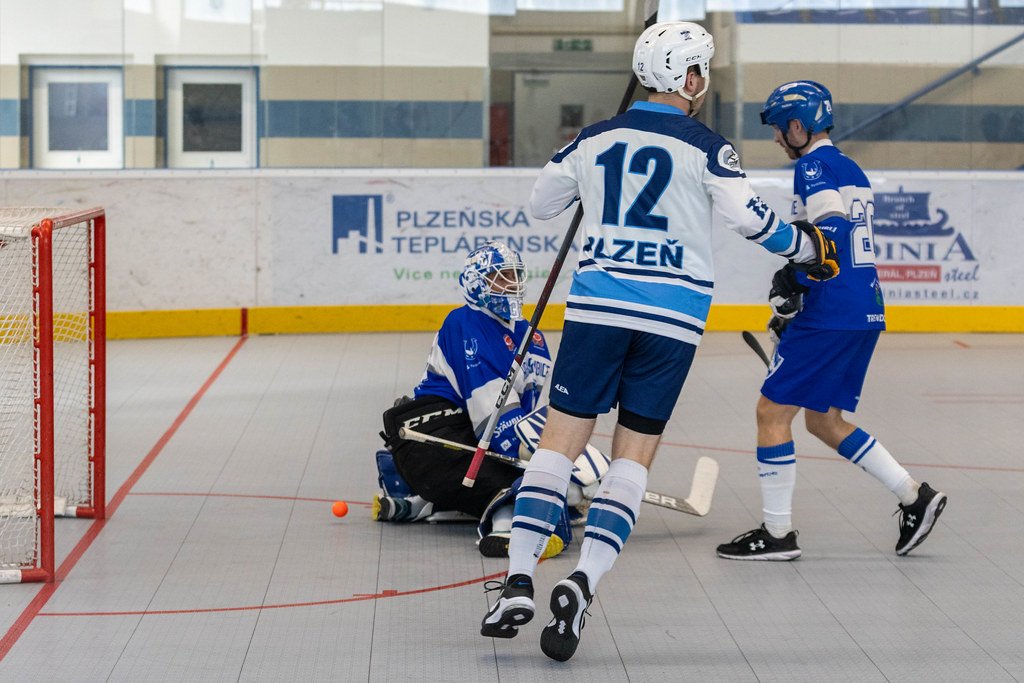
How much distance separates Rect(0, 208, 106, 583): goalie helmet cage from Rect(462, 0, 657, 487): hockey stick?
113 cm

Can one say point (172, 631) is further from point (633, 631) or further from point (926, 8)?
point (926, 8)

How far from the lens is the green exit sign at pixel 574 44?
9.52 m

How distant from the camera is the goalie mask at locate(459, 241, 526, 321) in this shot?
399 centimetres

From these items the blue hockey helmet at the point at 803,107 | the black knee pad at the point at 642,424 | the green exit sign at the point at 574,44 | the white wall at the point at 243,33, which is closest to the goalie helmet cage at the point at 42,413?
the black knee pad at the point at 642,424

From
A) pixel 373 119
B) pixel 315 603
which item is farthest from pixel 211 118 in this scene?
pixel 315 603

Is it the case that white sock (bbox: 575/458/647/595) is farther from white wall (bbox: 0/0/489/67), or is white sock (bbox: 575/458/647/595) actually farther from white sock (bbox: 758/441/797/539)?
white wall (bbox: 0/0/489/67)

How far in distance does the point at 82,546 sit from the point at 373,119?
5.54 m

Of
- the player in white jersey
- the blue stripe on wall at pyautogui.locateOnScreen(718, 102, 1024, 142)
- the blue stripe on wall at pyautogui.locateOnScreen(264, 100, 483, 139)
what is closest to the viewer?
the player in white jersey

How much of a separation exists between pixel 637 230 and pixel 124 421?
3554 millimetres

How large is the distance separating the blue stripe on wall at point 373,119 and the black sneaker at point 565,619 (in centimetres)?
648

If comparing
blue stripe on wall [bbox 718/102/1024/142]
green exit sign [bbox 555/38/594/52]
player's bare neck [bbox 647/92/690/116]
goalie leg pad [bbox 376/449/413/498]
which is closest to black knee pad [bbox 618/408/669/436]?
player's bare neck [bbox 647/92/690/116]

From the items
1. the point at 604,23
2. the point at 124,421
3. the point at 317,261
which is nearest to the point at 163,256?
the point at 317,261

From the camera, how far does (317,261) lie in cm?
881

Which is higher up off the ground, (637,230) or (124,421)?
(637,230)
